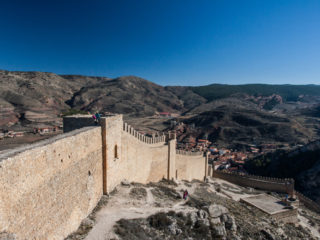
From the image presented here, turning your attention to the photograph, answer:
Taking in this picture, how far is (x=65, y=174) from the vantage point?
22.0 feet

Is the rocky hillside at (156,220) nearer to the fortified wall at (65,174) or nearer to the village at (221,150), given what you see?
the fortified wall at (65,174)

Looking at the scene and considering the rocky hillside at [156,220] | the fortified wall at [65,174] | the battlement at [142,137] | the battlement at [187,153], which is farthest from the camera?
the battlement at [187,153]

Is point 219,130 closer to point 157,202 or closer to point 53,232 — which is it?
point 157,202

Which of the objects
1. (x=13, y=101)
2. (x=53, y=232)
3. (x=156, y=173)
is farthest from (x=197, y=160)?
(x=13, y=101)

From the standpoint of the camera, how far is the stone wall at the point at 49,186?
4.56 meters

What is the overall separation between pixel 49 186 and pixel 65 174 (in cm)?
85

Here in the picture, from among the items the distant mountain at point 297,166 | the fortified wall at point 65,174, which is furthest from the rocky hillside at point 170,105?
the fortified wall at point 65,174

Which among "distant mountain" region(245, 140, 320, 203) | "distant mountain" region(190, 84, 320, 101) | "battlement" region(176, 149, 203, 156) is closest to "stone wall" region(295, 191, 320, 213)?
"distant mountain" region(245, 140, 320, 203)

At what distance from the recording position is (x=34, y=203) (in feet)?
17.3

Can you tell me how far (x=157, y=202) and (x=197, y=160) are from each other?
549 inches

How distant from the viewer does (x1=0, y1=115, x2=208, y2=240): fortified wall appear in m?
4.68

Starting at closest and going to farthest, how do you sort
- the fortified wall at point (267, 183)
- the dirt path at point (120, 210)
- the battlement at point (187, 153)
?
1. the dirt path at point (120, 210)
2. the battlement at point (187, 153)
3. the fortified wall at point (267, 183)

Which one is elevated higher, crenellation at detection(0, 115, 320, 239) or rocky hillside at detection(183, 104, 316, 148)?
crenellation at detection(0, 115, 320, 239)

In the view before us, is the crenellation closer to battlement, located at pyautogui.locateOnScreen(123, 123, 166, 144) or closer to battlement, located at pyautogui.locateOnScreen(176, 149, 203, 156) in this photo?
battlement, located at pyautogui.locateOnScreen(123, 123, 166, 144)
